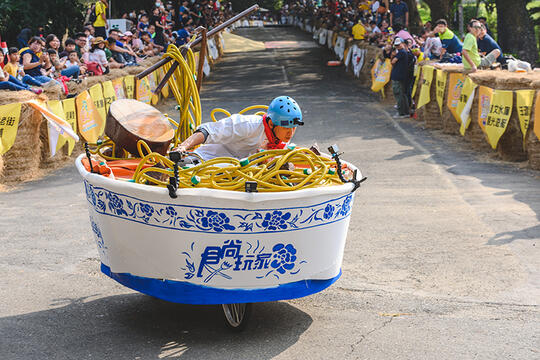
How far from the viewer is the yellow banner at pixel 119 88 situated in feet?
54.5

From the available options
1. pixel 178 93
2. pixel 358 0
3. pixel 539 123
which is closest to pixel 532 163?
pixel 539 123

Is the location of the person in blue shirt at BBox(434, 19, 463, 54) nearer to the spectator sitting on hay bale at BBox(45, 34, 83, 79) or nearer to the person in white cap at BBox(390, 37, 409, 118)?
the person in white cap at BBox(390, 37, 409, 118)

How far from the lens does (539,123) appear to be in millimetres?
12055

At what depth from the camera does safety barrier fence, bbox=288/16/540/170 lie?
12.5 metres

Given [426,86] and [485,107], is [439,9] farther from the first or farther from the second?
[485,107]

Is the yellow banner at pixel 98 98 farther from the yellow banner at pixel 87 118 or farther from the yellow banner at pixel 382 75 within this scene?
the yellow banner at pixel 382 75

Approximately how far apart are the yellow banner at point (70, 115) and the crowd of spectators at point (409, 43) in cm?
794

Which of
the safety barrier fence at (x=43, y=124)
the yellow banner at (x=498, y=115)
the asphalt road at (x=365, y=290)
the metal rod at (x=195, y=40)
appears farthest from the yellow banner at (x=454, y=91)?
the metal rod at (x=195, y=40)

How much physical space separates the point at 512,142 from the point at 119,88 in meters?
8.72

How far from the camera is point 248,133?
647 centimetres

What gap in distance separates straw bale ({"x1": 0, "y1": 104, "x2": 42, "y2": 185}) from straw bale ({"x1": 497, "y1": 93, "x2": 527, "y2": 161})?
8.12 meters

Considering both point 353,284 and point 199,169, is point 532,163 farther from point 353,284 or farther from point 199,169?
point 199,169

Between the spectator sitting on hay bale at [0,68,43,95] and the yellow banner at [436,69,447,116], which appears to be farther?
the yellow banner at [436,69,447,116]

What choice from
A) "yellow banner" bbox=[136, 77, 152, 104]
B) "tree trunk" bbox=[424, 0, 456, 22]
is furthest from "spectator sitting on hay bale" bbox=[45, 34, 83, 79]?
"tree trunk" bbox=[424, 0, 456, 22]
